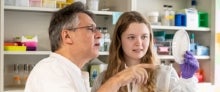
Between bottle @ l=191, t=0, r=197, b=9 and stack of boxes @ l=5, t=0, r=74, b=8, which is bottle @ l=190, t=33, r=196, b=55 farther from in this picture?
stack of boxes @ l=5, t=0, r=74, b=8

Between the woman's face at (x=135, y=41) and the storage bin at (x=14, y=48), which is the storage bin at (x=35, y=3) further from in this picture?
the woman's face at (x=135, y=41)

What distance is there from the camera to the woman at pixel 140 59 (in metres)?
1.61

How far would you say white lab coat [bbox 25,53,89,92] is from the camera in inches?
39.6

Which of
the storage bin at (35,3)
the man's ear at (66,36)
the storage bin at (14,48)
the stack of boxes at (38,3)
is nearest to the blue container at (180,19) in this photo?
the stack of boxes at (38,3)

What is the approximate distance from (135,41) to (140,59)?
0.11 metres

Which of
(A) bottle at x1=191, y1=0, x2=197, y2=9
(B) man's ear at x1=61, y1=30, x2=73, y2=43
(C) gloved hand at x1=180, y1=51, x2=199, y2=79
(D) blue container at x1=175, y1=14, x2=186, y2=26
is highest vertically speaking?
(A) bottle at x1=191, y1=0, x2=197, y2=9

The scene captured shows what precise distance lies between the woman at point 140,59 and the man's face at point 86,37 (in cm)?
39

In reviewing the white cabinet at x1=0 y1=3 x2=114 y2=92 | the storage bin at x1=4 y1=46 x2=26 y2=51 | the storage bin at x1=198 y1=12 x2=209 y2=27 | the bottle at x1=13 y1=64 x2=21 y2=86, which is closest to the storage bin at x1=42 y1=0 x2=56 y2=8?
the white cabinet at x1=0 y1=3 x2=114 y2=92

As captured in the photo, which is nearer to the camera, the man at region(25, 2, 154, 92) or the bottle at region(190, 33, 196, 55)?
the man at region(25, 2, 154, 92)

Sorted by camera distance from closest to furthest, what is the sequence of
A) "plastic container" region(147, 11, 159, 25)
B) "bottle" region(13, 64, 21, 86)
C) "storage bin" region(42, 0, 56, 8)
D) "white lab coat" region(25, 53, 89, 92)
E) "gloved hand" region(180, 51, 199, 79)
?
"white lab coat" region(25, 53, 89, 92)
"gloved hand" region(180, 51, 199, 79)
"storage bin" region(42, 0, 56, 8)
"bottle" region(13, 64, 21, 86)
"plastic container" region(147, 11, 159, 25)

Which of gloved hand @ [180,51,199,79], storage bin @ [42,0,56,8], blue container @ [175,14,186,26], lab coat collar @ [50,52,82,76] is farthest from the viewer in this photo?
blue container @ [175,14,186,26]

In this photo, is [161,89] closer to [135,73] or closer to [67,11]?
[135,73]

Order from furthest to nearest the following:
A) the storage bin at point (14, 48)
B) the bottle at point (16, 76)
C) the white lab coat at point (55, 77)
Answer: the bottle at point (16, 76) < the storage bin at point (14, 48) < the white lab coat at point (55, 77)

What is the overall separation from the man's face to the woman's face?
44 cm
